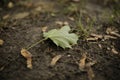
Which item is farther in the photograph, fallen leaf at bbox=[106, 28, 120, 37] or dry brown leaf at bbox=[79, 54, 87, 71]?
fallen leaf at bbox=[106, 28, 120, 37]

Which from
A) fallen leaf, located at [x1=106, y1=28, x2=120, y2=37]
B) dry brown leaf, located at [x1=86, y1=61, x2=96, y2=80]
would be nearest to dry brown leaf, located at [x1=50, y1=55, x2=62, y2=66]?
dry brown leaf, located at [x1=86, y1=61, x2=96, y2=80]

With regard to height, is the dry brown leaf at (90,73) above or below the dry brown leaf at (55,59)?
below

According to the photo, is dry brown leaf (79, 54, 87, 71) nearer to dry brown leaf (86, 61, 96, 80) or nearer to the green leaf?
dry brown leaf (86, 61, 96, 80)

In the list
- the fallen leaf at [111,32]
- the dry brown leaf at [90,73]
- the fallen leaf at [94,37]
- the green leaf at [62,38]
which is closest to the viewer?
the dry brown leaf at [90,73]

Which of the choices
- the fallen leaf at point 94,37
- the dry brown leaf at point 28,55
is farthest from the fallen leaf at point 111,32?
the dry brown leaf at point 28,55

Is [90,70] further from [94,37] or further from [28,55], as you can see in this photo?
[28,55]

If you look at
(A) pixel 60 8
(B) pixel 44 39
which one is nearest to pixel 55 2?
(A) pixel 60 8

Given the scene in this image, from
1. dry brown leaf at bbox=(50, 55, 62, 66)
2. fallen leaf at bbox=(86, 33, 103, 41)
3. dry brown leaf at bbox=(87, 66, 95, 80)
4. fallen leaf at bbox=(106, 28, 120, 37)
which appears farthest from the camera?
fallen leaf at bbox=(106, 28, 120, 37)

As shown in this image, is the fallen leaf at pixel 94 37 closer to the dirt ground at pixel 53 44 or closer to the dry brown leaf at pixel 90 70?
the dirt ground at pixel 53 44

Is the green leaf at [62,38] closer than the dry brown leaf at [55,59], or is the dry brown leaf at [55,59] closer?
the dry brown leaf at [55,59]
